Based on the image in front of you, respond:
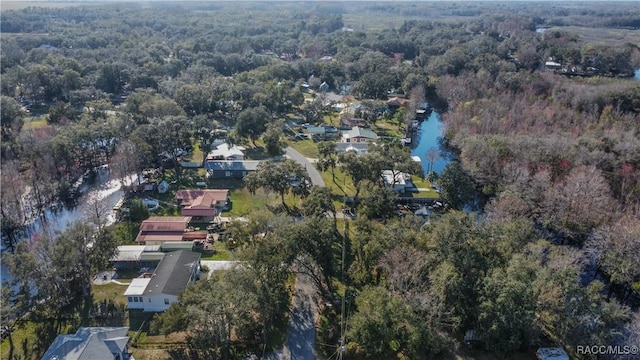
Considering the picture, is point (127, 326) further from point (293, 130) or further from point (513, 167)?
point (293, 130)

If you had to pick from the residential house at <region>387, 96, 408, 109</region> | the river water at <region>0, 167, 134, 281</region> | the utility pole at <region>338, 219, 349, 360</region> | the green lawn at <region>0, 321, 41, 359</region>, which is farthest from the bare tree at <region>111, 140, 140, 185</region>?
the residential house at <region>387, 96, 408, 109</region>

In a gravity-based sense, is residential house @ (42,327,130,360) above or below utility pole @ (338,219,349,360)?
above

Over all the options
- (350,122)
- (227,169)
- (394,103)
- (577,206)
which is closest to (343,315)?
(577,206)

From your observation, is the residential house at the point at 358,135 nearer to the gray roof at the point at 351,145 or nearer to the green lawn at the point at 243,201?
the gray roof at the point at 351,145

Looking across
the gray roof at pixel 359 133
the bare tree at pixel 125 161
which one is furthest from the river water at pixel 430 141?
the bare tree at pixel 125 161

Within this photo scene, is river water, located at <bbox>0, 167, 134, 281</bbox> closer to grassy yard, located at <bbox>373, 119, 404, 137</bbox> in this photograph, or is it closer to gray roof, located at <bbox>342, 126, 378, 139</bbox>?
gray roof, located at <bbox>342, 126, 378, 139</bbox>
